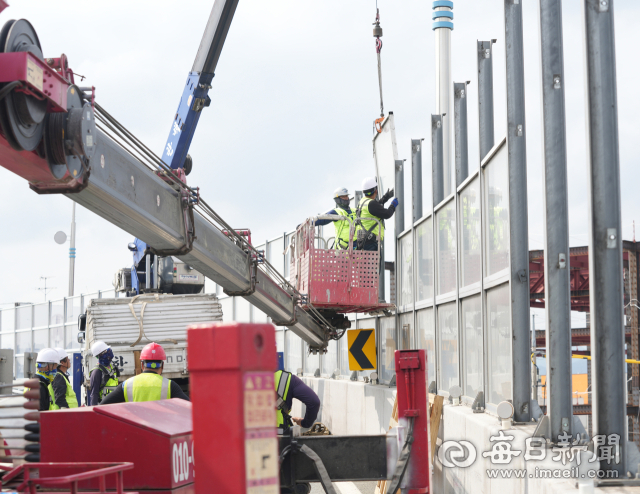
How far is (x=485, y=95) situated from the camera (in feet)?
32.4

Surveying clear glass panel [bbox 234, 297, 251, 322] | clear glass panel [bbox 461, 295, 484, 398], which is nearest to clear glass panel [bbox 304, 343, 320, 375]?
clear glass panel [bbox 234, 297, 251, 322]

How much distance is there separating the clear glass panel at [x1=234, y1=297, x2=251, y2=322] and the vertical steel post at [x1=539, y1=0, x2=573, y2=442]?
15.8 metres

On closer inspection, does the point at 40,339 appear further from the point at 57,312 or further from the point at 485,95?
the point at 485,95

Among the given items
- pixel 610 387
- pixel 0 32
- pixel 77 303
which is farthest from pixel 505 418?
pixel 77 303

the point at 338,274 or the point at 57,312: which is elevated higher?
the point at 338,274

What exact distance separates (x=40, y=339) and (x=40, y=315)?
4.02 feet

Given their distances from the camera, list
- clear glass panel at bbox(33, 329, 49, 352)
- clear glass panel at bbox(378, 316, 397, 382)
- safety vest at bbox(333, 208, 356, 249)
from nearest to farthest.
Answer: safety vest at bbox(333, 208, 356, 249) → clear glass panel at bbox(378, 316, 397, 382) → clear glass panel at bbox(33, 329, 49, 352)

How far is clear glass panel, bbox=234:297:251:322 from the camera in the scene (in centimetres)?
2261

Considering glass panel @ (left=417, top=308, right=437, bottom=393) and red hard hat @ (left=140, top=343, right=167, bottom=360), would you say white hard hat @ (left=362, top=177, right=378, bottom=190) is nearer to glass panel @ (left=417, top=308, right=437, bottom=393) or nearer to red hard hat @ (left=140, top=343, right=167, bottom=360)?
glass panel @ (left=417, top=308, right=437, bottom=393)

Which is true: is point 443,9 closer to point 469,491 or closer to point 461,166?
point 461,166

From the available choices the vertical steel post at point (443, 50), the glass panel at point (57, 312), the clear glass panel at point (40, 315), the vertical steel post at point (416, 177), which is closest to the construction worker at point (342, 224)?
the vertical steel post at point (416, 177)

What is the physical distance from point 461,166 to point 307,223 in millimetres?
3776

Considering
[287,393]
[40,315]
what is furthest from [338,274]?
[40,315]

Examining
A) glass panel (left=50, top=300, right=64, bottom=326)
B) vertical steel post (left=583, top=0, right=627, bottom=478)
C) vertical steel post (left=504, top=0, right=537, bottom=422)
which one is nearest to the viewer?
vertical steel post (left=583, top=0, right=627, bottom=478)
